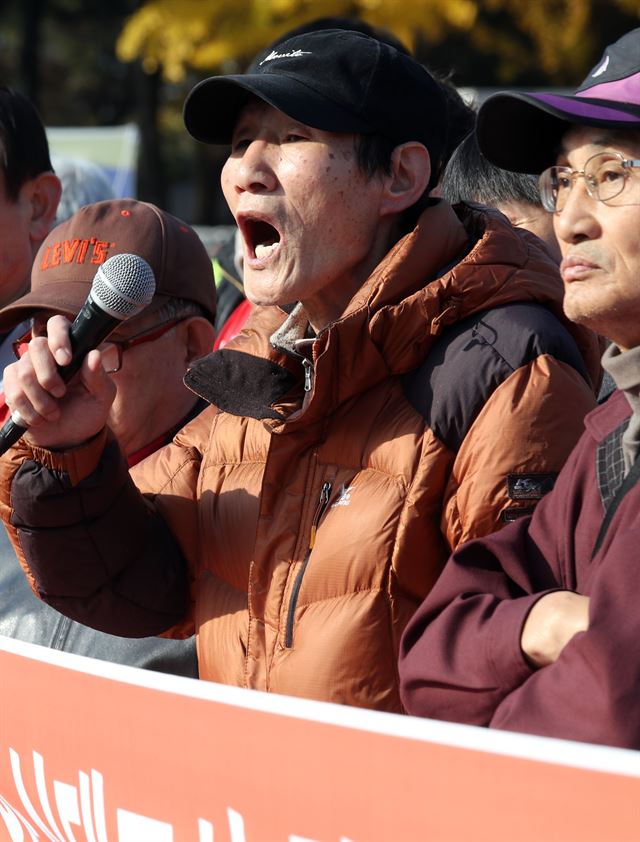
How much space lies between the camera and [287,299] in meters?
2.59

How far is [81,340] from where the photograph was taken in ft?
8.15

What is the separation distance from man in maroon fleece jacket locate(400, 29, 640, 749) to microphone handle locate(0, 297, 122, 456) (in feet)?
2.72

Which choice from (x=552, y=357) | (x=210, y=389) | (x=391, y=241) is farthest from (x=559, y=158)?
(x=210, y=389)

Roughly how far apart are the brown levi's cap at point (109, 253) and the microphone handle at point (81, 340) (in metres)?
0.58

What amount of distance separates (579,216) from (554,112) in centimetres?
16

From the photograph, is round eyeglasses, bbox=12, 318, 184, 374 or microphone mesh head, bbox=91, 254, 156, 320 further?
round eyeglasses, bbox=12, 318, 184, 374

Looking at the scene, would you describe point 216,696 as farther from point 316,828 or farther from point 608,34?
point 608,34

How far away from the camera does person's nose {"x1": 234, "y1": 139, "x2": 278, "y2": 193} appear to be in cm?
258

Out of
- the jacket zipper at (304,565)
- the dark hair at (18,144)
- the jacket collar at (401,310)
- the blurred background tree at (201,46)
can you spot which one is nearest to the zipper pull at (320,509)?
the jacket zipper at (304,565)

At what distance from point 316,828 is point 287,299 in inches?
45.1

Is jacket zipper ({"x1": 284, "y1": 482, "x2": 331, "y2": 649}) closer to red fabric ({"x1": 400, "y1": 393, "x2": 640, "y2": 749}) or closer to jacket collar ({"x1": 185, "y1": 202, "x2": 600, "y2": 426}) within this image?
jacket collar ({"x1": 185, "y1": 202, "x2": 600, "y2": 426})

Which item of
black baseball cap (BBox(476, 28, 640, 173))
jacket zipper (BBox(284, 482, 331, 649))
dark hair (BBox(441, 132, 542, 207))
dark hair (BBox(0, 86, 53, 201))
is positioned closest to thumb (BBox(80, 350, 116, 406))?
jacket zipper (BBox(284, 482, 331, 649))

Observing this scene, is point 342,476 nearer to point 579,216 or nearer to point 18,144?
point 579,216

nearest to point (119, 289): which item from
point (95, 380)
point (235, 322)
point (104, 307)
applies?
point (104, 307)
